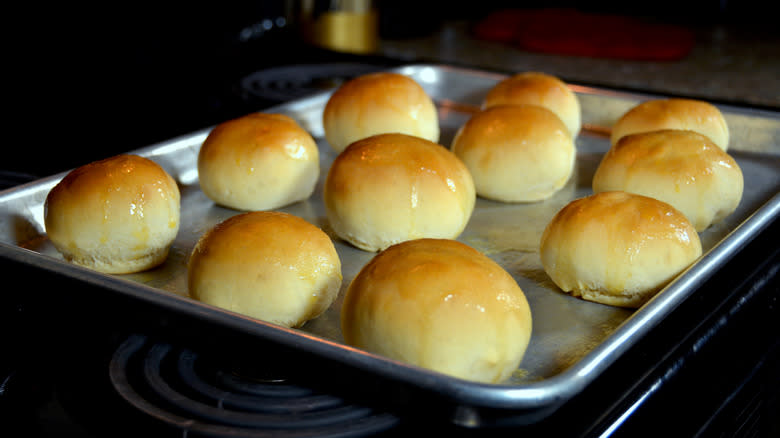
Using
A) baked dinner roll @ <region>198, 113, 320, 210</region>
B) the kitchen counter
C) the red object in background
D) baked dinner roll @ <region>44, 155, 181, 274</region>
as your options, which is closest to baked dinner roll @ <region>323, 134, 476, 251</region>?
baked dinner roll @ <region>198, 113, 320, 210</region>

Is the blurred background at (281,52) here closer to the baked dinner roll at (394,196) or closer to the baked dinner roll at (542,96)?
the baked dinner roll at (542,96)

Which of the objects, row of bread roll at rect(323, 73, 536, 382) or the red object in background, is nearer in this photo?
row of bread roll at rect(323, 73, 536, 382)

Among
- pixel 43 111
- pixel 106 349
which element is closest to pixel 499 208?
pixel 106 349

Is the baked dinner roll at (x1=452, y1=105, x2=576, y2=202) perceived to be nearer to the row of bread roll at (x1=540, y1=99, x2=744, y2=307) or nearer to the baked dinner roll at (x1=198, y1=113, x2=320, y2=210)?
the row of bread roll at (x1=540, y1=99, x2=744, y2=307)

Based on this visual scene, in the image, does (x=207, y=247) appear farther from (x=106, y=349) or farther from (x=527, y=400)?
(x=527, y=400)

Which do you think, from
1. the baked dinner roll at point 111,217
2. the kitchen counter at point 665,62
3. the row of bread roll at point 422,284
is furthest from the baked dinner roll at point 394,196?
the kitchen counter at point 665,62

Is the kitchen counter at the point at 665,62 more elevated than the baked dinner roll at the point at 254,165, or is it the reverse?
the baked dinner roll at the point at 254,165

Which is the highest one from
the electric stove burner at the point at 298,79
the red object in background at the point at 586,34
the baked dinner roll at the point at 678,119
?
the baked dinner roll at the point at 678,119
